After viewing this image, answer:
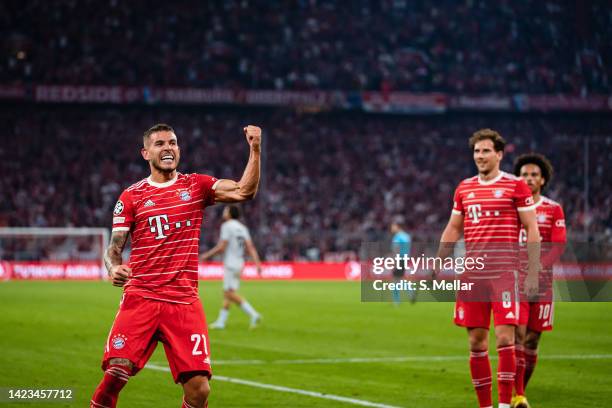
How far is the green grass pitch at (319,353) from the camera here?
10422mm

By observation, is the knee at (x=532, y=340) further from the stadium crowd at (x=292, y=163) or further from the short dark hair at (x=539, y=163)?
the stadium crowd at (x=292, y=163)

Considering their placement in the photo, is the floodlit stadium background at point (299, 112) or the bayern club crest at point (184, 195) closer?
the bayern club crest at point (184, 195)

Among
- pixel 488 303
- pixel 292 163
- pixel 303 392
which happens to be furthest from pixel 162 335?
pixel 292 163

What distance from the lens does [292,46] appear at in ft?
166

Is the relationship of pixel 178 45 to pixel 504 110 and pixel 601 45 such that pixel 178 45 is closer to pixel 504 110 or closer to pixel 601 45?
pixel 504 110

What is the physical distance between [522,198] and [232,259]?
10.9m

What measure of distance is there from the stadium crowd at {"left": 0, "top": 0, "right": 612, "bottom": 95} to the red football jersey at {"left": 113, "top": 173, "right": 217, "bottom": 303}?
132ft

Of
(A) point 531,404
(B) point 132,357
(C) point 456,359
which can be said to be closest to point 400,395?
(A) point 531,404

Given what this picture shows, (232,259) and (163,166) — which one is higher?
(163,166)

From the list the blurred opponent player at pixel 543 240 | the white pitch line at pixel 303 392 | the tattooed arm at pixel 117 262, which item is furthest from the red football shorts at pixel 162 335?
the blurred opponent player at pixel 543 240

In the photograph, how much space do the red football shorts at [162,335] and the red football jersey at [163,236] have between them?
8 cm

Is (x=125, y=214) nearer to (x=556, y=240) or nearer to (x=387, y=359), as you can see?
(x=556, y=240)

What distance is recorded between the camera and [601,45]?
3578 centimetres

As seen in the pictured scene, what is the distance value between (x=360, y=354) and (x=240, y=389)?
3902 millimetres
